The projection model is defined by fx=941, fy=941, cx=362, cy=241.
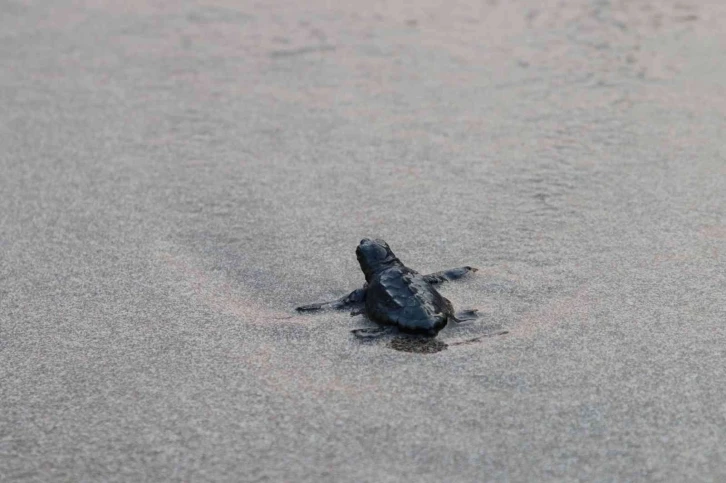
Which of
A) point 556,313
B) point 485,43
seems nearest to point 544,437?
point 556,313

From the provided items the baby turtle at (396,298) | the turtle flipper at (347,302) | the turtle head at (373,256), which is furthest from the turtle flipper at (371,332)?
the turtle head at (373,256)

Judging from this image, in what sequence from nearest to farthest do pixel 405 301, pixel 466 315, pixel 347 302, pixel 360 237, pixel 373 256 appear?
pixel 405 301, pixel 466 315, pixel 347 302, pixel 373 256, pixel 360 237

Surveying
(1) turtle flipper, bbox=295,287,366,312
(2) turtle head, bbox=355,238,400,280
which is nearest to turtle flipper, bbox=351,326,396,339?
(1) turtle flipper, bbox=295,287,366,312

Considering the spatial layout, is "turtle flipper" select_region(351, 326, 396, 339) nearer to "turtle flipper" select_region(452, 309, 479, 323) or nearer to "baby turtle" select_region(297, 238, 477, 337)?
"baby turtle" select_region(297, 238, 477, 337)

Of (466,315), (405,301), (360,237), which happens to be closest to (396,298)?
(405,301)

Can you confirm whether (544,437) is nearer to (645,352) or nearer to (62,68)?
(645,352)

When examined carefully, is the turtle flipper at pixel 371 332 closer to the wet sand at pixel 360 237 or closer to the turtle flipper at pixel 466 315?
the wet sand at pixel 360 237

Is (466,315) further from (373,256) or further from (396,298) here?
(373,256)
